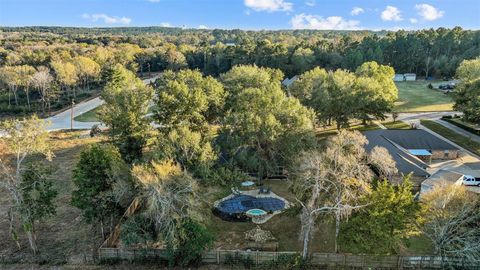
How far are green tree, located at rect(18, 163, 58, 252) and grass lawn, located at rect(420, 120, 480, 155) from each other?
124ft

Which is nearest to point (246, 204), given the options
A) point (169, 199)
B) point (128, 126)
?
point (169, 199)

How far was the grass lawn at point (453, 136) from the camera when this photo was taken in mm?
36438

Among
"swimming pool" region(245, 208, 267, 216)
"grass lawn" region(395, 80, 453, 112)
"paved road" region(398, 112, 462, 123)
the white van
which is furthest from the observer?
"grass lawn" region(395, 80, 453, 112)

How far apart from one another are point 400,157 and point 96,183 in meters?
23.0

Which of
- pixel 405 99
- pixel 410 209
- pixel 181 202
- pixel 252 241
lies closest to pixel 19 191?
pixel 181 202

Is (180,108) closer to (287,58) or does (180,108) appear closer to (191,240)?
(191,240)

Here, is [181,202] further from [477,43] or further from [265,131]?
[477,43]

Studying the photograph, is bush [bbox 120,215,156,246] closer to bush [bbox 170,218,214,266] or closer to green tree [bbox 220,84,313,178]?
bush [bbox 170,218,214,266]

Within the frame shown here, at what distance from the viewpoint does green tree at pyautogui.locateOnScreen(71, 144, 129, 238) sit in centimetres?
1956

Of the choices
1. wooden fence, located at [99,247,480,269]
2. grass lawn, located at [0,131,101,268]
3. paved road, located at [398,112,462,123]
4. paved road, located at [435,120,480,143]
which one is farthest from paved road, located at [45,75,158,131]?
paved road, located at [435,120,480,143]

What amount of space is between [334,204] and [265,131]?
864 centimetres

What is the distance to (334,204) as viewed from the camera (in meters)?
17.8

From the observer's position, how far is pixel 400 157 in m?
28.6

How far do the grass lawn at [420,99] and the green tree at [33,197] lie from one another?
49.1 metres
